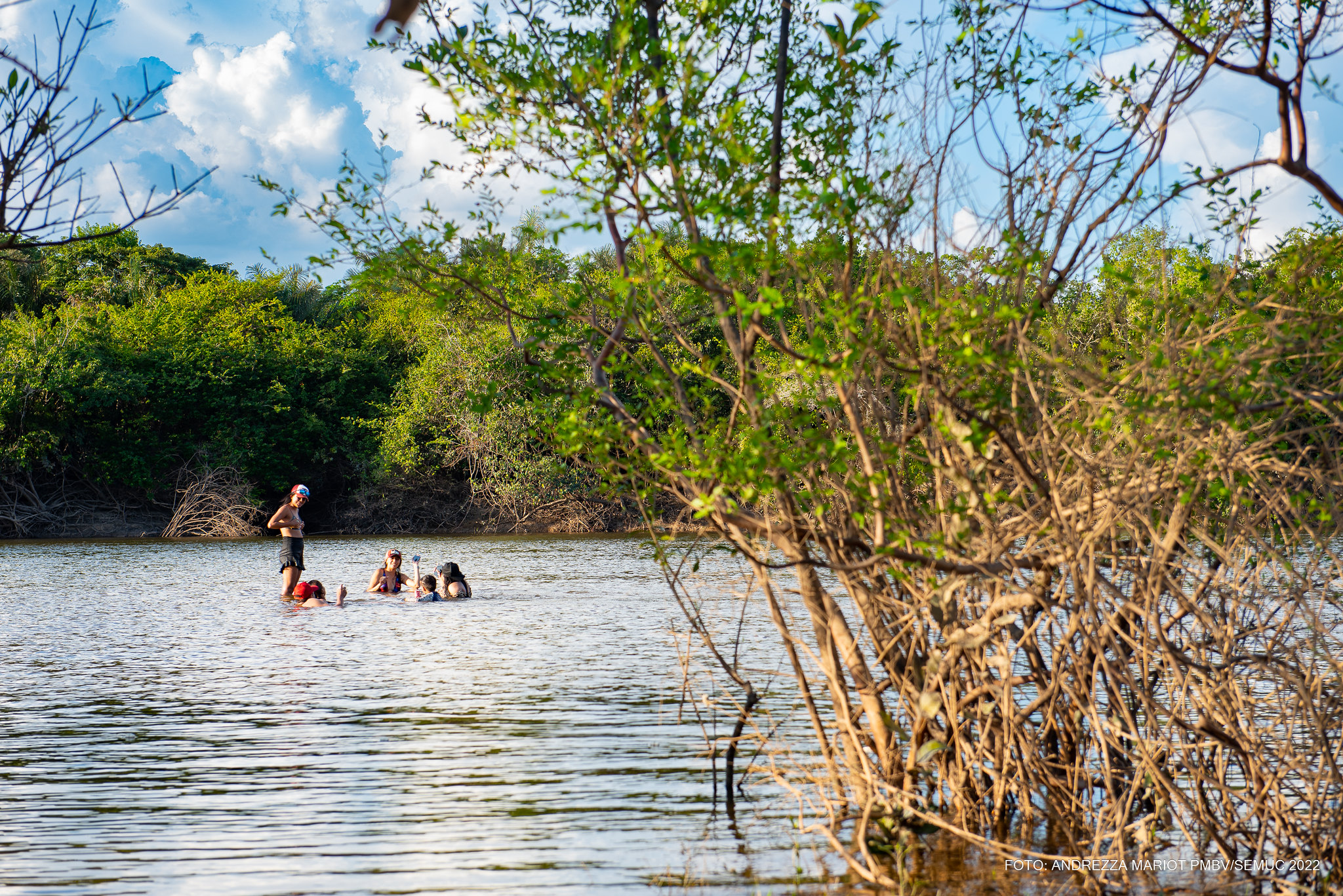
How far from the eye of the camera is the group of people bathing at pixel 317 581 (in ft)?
61.1

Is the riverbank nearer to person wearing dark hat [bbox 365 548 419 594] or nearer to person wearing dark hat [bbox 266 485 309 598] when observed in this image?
person wearing dark hat [bbox 365 548 419 594]

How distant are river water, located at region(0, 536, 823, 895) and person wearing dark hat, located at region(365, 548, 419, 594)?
9.69 feet

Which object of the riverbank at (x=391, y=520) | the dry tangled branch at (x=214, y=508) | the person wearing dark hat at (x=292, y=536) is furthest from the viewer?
the riverbank at (x=391, y=520)

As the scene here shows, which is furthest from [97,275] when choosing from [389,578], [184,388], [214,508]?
[389,578]

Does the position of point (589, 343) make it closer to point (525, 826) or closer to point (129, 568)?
point (525, 826)

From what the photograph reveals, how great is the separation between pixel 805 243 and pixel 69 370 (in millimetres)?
44075

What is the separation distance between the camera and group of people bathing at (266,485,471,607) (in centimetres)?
1862

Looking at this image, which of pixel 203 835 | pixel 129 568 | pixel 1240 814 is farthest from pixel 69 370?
pixel 1240 814

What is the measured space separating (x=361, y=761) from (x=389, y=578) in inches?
502

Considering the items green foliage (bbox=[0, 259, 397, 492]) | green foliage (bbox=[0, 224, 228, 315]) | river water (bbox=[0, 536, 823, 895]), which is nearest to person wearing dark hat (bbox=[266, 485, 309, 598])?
river water (bbox=[0, 536, 823, 895])

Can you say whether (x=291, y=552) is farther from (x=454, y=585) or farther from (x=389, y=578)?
(x=454, y=585)

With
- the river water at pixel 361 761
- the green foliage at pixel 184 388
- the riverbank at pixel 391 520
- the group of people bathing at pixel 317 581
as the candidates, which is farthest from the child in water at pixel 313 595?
the green foliage at pixel 184 388

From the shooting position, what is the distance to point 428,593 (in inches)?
786

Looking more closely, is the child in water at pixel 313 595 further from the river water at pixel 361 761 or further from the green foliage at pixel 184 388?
the green foliage at pixel 184 388
